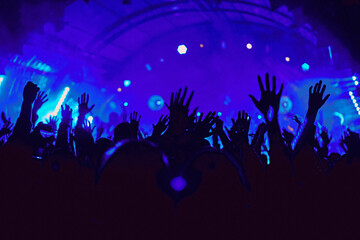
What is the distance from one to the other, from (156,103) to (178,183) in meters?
13.3

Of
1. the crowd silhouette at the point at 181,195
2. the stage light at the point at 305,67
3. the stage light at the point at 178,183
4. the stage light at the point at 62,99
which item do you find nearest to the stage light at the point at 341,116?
the stage light at the point at 305,67

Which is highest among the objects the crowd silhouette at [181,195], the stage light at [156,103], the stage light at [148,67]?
the stage light at [148,67]

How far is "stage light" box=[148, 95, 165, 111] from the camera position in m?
14.2

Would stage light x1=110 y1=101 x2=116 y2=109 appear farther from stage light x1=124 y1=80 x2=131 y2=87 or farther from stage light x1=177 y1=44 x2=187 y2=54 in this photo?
stage light x1=177 y1=44 x2=187 y2=54

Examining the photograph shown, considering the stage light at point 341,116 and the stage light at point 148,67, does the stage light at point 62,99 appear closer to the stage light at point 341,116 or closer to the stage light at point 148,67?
the stage light at point 148,67

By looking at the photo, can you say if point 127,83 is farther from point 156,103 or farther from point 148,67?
point 156,103

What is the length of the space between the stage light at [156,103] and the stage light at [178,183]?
13066 mm

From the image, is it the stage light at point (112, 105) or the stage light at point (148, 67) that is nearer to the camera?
the stage light at point (148, 67)

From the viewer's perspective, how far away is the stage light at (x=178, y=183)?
114 cm

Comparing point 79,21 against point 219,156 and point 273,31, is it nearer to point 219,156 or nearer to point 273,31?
point 273,31

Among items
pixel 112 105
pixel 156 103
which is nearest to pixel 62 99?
pixel 112 105

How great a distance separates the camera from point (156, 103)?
14.3 metres

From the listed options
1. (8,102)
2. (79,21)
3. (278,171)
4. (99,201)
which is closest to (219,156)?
(278,171)

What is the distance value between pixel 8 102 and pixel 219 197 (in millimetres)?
11554
